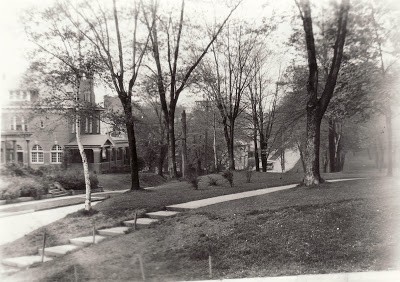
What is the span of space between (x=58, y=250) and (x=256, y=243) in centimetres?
485

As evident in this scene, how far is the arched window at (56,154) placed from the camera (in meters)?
36.0

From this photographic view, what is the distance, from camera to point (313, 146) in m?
13.9

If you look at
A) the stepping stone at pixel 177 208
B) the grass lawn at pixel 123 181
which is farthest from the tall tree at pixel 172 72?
the stepping stone at pixel 177 208

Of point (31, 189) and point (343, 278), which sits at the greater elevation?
point (31, 189)

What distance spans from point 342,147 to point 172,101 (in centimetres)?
2269

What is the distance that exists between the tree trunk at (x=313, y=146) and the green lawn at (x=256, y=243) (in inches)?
79.6

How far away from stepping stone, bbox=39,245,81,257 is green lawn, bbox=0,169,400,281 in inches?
16.8

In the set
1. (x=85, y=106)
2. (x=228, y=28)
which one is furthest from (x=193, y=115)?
(x=85, y=106)

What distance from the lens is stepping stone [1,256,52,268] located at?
952 cm

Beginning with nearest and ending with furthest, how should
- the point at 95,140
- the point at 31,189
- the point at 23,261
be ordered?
1. the point at 23,261
2. the point at 31,189
3. the point at 95,140

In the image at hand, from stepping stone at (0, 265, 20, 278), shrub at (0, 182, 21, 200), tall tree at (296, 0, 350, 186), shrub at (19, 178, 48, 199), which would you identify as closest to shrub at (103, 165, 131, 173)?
shrub at (19, 178, 48, 199)

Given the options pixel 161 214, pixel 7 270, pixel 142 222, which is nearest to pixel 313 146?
pixel 161 214

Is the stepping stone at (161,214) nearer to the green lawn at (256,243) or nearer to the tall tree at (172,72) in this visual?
the green lawn at (256,243)

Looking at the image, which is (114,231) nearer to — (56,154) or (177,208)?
(177,208)
